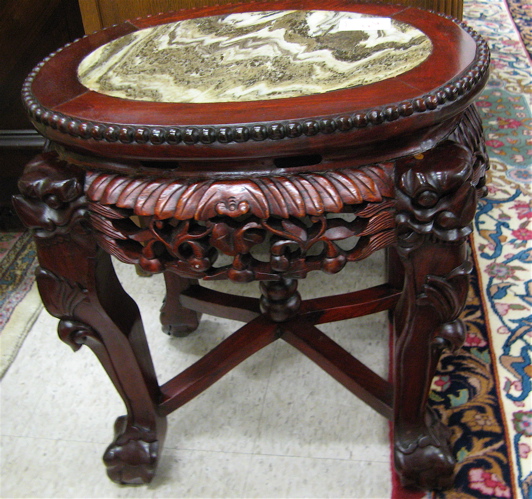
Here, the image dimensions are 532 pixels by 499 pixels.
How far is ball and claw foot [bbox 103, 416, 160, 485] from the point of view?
86 cm

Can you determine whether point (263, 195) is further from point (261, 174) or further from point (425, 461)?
point (425, 461)

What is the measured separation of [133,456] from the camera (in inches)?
33.6

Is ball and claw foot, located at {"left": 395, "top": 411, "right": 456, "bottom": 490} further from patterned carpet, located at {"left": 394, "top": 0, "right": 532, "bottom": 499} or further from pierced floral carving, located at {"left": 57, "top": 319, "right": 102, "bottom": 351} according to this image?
pierced floral carving, located at {"left": 57, "top": 319, "right": 102, "bottom": 351}

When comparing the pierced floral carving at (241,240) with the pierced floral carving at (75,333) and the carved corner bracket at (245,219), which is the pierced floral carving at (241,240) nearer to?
the carved corner bracket at (245,219)

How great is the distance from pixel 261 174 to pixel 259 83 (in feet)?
0.48

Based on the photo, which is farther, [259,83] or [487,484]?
[487,484]

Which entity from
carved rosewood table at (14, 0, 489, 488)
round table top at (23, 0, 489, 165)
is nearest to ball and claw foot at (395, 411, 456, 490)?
carved rosewood table at (14, 0, 489, 488)

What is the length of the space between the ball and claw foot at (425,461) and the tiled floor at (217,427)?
43 millimetres

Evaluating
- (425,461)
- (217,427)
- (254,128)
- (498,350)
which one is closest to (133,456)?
(217,427)

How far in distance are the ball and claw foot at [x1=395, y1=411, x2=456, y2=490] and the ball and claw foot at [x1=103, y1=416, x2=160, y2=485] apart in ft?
1.15

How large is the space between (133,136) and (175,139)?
44 mm

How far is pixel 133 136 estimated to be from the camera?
57cm

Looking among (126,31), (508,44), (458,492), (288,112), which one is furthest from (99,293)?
(508,44)

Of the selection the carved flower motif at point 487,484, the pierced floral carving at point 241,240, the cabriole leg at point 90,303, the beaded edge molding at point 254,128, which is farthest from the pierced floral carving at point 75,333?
the carved flower motif at point 487,484
